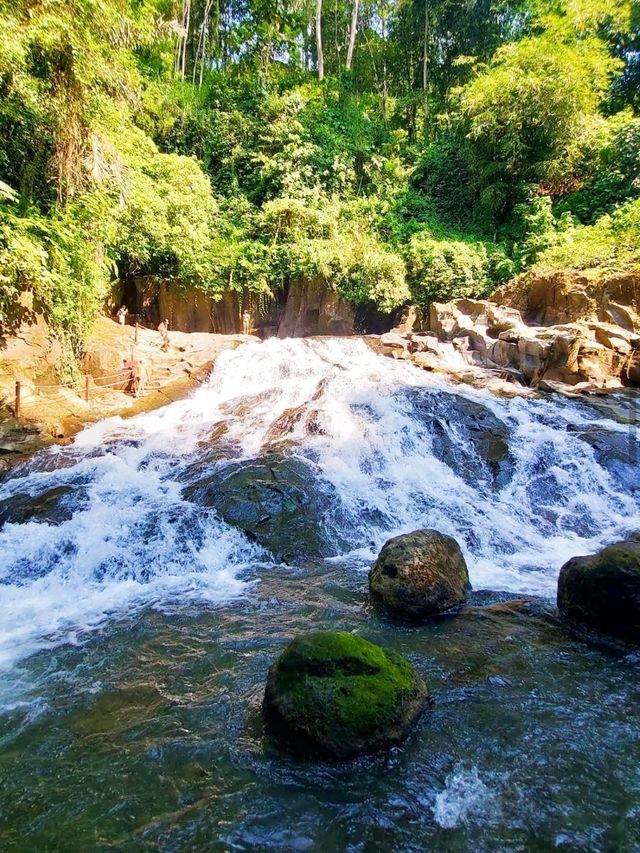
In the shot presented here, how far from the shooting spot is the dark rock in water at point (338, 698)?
3582mm

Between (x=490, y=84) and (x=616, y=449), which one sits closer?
(x=616, y=449)

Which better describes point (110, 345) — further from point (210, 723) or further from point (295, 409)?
point (210, 723)

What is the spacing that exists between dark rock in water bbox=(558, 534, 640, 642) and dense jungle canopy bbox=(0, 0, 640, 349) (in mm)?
10182

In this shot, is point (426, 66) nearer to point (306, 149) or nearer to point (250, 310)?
point (306, 149)

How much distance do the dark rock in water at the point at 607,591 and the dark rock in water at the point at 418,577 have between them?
3.87ft

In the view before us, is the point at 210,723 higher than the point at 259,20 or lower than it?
lower

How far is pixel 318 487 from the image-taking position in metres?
8.74

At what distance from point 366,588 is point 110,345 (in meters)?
11.4

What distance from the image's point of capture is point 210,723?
406cm

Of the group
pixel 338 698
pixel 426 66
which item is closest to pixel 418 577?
pixel 338 698

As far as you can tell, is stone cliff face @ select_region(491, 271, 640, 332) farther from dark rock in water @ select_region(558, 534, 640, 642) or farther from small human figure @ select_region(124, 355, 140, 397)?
small human figure @ select_region(124, 355, 140, 397)

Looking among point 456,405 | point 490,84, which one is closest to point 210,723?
point 456,405

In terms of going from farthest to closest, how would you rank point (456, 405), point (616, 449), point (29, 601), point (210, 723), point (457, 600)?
point (456, 405)
point (616, 449)
point (29, 601)
point (457, 600)
point (210, 723)

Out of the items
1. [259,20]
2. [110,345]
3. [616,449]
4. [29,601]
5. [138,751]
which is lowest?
[29,601]
